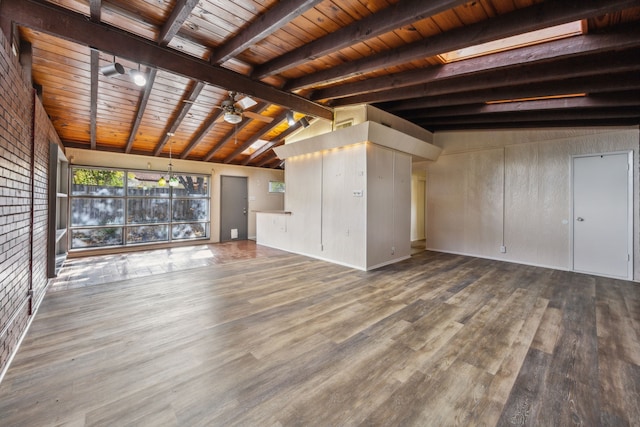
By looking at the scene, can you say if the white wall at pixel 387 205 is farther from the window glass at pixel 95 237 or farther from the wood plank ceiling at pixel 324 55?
the window glass at pixel 95 237

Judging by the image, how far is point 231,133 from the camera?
703 centimetres

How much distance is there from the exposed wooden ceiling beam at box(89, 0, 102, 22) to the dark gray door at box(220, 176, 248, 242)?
625cm

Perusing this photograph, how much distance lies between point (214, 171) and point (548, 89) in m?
8.41

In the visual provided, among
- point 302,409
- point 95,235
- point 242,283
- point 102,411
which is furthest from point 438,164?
point 95,235

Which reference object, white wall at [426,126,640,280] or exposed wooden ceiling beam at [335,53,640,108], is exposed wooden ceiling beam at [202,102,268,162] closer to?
exposed wooden ceiling beam at [335,53,640,108]

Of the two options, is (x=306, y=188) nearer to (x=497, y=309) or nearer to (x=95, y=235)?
(x=497, y=309)

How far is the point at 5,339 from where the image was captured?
→ 214 cm

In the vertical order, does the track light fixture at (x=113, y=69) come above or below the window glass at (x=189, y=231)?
above

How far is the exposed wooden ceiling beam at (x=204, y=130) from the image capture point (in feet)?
18.6

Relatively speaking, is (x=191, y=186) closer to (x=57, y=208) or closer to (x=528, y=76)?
(x=57, y=208)

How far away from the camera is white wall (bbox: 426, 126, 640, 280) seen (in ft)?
17.2

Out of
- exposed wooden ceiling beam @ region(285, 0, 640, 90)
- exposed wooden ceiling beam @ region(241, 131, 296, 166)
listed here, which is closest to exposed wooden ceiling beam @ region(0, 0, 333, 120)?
exposed wooden ceiling beam @ region(285, 0, 640, 90)

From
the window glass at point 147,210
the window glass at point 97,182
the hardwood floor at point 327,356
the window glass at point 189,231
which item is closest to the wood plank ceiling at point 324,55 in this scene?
the window glass at point 97,182

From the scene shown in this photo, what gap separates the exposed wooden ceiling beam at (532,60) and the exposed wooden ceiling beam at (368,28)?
4.42ft
